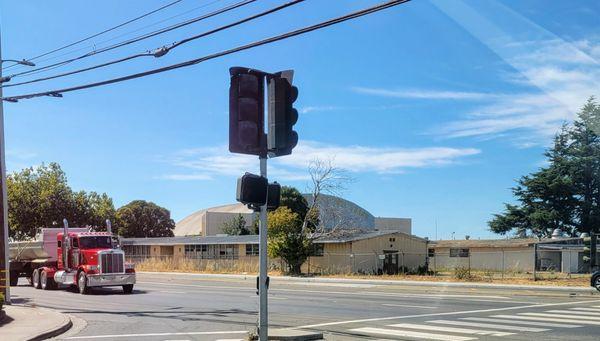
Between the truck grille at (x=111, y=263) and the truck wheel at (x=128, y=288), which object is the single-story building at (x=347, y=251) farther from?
the truck grille at (x=111, y=263)

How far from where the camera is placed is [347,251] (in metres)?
48.3

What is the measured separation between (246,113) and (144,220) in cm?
9099

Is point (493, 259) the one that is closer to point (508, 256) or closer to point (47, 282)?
point (508, 256)

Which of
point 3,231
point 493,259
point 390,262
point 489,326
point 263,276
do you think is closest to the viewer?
point 263,276

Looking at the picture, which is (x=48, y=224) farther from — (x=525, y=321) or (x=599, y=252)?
(x=525, y=321)

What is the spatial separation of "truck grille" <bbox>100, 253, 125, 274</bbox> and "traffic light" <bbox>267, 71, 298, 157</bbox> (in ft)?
66.1

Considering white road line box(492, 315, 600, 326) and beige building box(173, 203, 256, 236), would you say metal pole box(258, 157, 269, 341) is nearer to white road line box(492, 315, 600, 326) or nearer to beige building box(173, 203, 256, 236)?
white road line box(492, 315, 600, 326)

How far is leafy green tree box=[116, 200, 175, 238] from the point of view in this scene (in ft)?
310

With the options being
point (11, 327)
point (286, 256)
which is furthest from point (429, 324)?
point (286, 256)

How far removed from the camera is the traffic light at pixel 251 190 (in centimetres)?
941

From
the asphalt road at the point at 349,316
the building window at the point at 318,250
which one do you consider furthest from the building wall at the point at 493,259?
the asphalt road at the point at 349,316

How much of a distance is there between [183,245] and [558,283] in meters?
39.9

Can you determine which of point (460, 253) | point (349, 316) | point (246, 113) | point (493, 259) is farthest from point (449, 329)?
point (493, 259)

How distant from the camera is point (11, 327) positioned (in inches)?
587
